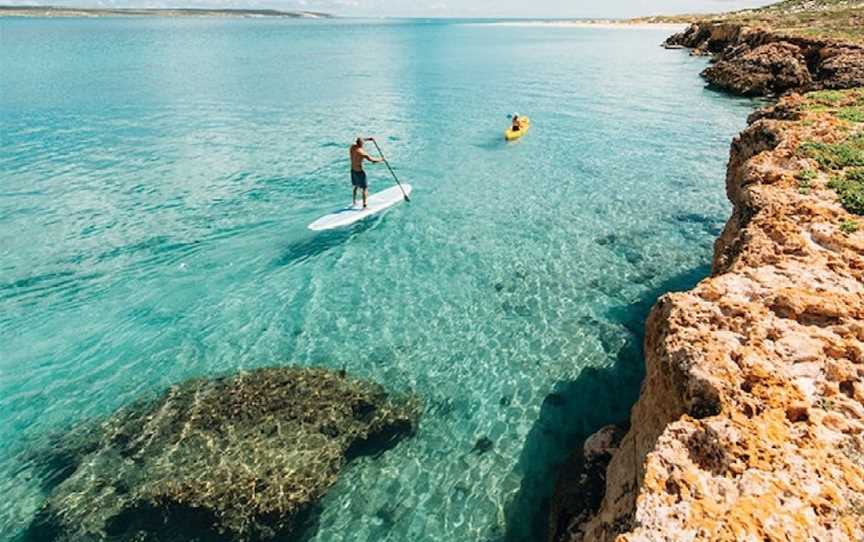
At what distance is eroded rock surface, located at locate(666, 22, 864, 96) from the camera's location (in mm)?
37969

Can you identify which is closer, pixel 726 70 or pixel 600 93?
pixel 726 70

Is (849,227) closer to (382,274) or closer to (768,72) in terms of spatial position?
(382,274)

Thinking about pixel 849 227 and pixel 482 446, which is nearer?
pixel 849 227

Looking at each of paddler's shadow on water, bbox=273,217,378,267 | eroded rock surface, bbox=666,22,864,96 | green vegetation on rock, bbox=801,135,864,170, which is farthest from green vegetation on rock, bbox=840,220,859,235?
eroded rock surface, bbox=666,22,864,96

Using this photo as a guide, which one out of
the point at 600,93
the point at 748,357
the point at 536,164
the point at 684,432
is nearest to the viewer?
the point at 684,432

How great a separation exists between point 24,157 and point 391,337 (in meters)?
29.8

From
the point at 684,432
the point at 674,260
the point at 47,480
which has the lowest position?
the point at 47,480

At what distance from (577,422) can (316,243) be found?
12.9m

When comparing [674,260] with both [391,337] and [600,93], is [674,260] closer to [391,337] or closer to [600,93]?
[391,337]

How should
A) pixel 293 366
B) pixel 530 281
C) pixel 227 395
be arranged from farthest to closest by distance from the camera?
1. pixel 530 281
2. pixel 293 366
3. pixel 227 395

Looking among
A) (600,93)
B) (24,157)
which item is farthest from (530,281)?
(600,93)

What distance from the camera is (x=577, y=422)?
39.8 feet

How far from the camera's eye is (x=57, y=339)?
15.2m

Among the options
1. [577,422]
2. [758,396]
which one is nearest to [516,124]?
[577,422]
